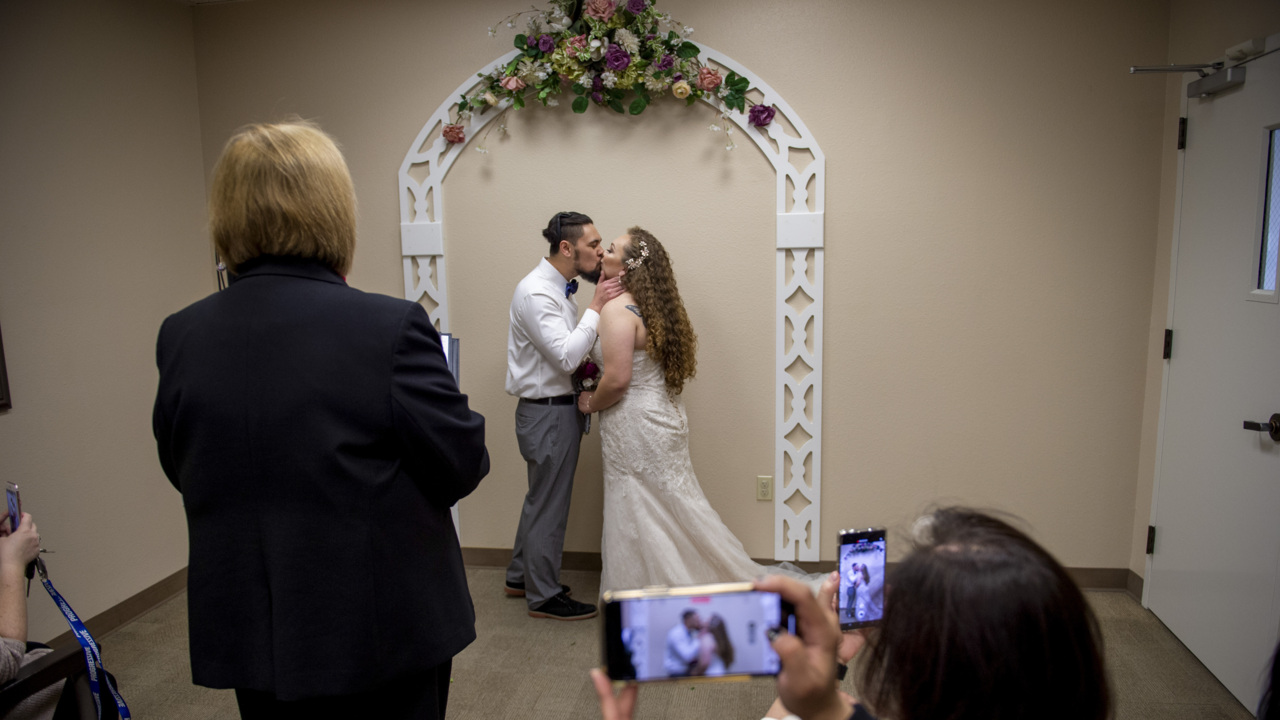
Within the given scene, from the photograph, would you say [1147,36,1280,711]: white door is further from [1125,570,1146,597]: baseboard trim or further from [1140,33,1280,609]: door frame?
[1125,570,1146,597]: baseboard trim

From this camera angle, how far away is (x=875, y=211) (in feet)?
10.3

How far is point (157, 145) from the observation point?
320cm

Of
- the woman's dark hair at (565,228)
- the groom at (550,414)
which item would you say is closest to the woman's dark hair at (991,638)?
the groom at (550,414)

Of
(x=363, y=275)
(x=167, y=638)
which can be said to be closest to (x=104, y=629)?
(x=167, y=638)

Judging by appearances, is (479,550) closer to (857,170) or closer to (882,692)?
(857,170)

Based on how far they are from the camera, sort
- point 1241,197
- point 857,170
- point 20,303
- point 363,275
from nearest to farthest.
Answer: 1. point 1241,197
2. point 20,303
3. point 857,170
4. point 363,275

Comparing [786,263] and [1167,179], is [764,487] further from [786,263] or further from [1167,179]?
[1167,179]

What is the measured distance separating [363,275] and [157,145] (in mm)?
962

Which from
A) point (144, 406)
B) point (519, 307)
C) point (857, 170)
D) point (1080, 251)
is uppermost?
point (857, 170)

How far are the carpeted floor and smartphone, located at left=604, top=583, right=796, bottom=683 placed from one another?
185 cm

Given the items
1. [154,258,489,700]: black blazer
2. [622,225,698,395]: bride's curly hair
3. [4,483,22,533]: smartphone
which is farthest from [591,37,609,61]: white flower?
Answer: [4,483,22,533]: smartphone

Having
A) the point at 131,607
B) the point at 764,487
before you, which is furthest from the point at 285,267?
the point at 131,607

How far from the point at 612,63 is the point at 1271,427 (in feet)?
8.21

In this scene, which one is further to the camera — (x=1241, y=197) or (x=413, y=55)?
(x=413, y=55)
